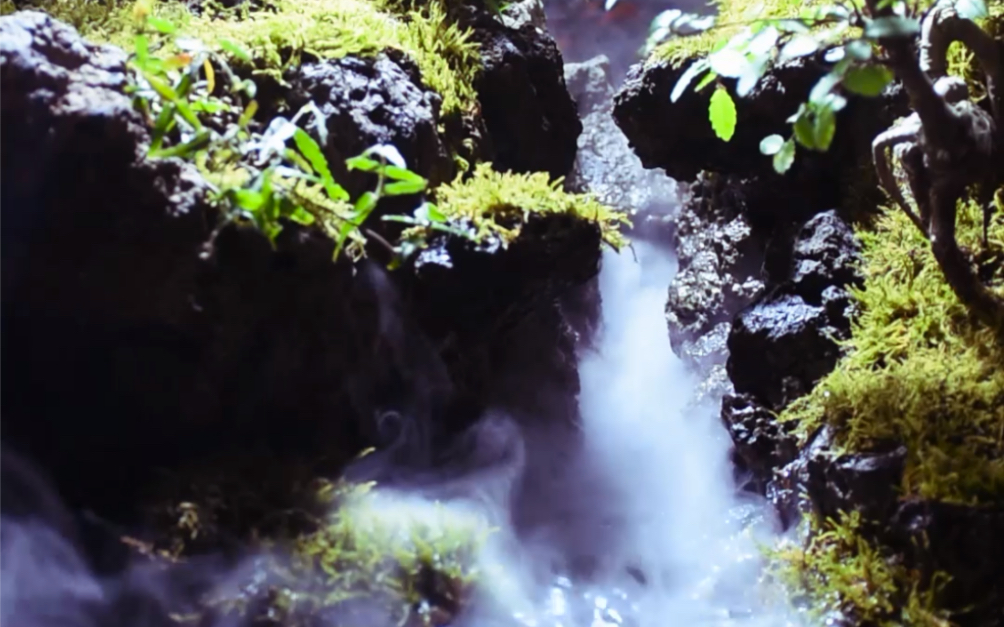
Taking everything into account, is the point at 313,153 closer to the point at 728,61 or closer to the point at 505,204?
the point at 505,204

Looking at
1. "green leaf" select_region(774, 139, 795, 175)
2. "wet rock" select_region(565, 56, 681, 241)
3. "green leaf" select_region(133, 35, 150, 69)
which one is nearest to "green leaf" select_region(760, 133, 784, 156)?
"green leaf" select_region(774, 139, 795, 175)

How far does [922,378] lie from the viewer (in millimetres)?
2090

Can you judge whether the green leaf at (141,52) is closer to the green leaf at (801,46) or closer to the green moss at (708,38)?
the green leaf at (801,46)

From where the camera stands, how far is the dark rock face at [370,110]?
224 centimetres

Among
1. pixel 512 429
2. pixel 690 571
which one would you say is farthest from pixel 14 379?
pixel 690 571

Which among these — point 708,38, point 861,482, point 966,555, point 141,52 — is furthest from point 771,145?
point 141,52

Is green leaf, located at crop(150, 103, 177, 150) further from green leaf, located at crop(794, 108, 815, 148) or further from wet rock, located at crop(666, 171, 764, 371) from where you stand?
wet rock, located at crop(666, 171, 764, 371)

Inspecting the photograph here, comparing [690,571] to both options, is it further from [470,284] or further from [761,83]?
[761,83]

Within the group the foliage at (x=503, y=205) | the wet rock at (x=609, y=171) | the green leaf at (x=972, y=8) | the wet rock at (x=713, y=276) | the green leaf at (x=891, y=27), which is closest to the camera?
the green leaf at (x=891, y=27)

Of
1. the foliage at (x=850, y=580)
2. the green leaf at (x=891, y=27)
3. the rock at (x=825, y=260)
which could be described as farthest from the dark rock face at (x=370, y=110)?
the foliage at (x=850, y=580)

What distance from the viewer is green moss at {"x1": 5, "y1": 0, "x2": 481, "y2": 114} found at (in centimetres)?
228

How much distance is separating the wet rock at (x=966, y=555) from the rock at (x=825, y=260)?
0.76m

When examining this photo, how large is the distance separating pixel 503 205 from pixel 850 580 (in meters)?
1.18

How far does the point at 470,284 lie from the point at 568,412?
1.05m
